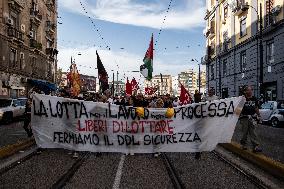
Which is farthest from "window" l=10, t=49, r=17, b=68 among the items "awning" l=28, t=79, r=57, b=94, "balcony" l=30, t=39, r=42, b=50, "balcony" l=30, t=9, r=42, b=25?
"balcony" l=30, t=9, r=42, b=25

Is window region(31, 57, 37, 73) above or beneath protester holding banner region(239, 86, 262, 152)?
above

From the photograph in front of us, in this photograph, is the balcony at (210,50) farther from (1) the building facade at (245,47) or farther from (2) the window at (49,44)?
(2) the window at (49,44)

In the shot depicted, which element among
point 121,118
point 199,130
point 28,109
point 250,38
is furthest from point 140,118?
point 250,38

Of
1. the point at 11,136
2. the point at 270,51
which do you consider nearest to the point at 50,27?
the point at 270,51

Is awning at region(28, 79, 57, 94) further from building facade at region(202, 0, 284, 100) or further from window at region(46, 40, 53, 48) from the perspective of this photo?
building facade at region(202, 0, 284, 100)

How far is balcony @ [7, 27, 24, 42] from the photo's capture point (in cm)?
3516

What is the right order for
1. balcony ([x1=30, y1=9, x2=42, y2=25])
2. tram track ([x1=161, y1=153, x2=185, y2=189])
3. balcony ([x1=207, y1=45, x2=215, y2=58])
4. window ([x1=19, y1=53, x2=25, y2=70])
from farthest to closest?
balcony ([x1=207, y1=45, x2=215, y2=58]) < balcony ([x1=30, y1=9, x2=42, y2=25]) < window ([x1=19, y1=53, x2=25, y2=70]) < tram track ([x1=161, y1=153, x2=185, y2=189])

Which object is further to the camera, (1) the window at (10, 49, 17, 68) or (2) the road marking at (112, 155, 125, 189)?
(1) the window at (10, 49, 17, 68)

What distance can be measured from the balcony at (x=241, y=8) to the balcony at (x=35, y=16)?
2071 centimetres

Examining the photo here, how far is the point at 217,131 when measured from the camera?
9812 millimetres

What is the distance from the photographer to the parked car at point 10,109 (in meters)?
21.7

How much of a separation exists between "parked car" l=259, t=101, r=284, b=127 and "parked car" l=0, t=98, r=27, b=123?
47.1 ft

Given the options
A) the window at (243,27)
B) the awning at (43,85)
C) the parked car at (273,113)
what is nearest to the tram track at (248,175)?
the parked car at (273,113)

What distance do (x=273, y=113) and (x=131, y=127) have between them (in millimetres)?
14688
